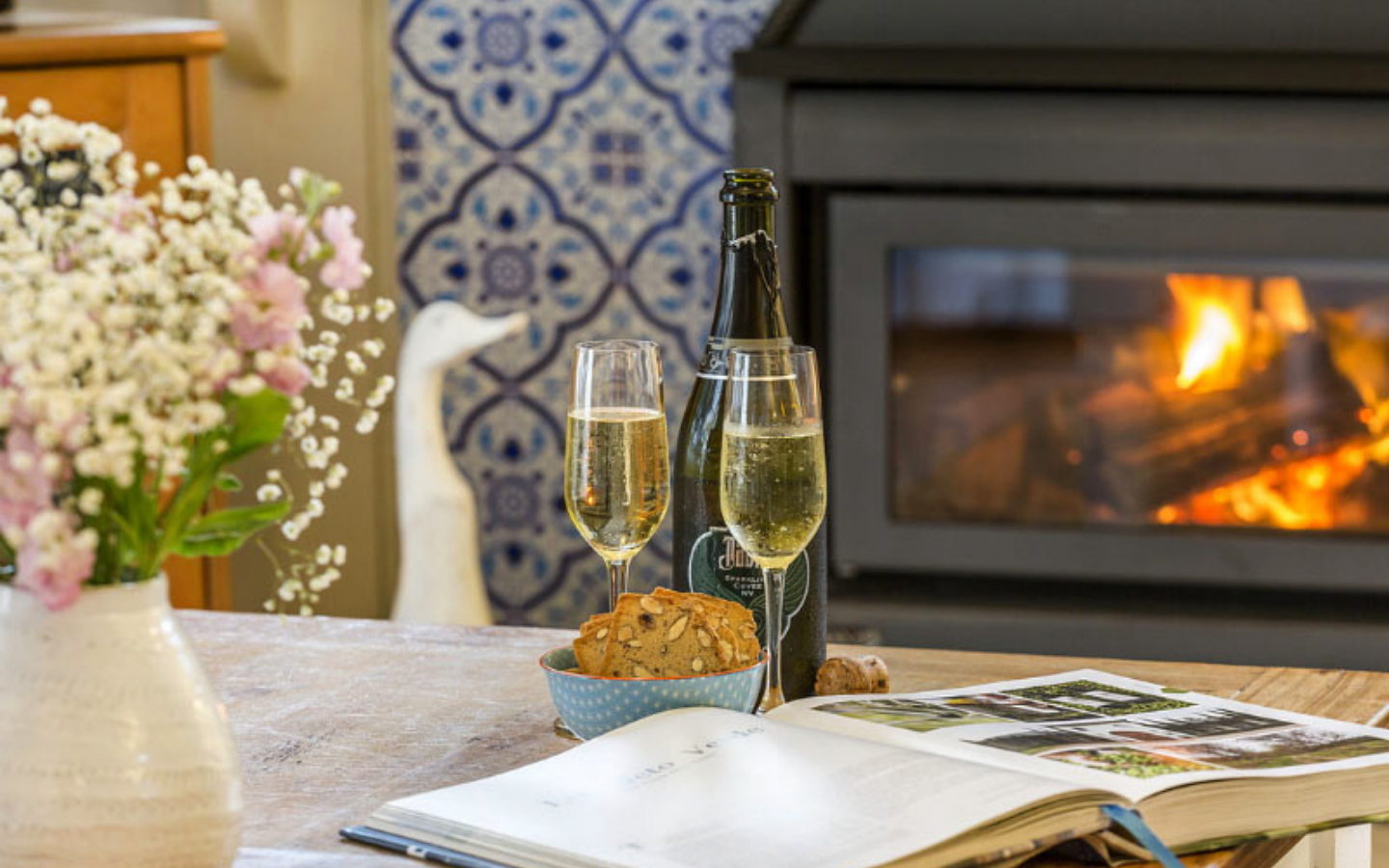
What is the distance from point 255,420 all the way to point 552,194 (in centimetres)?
191

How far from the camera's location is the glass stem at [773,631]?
1.05 m

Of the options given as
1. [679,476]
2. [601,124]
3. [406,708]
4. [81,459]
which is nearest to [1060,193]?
[601,124]

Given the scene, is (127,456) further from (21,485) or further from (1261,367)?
(1261,367)

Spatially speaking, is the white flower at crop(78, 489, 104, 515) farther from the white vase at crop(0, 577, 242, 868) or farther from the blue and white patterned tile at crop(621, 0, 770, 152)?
the blue and white patterned tile at crop(621, 0, 770, 152)

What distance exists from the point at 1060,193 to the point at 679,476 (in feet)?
4.45

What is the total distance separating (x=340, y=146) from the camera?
2625 millimetres

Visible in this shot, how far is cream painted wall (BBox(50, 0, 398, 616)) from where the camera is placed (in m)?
2.52

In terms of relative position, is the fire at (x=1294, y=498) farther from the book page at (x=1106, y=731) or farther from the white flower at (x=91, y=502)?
the white flower at (x=91, y=502)

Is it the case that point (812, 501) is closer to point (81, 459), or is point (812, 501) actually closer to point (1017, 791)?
point (1017, 791)

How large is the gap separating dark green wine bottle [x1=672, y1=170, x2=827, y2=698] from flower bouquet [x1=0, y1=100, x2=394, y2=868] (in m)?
0.37

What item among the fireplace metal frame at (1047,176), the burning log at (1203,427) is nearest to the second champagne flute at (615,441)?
the fireplace metal frame at (1047,176)

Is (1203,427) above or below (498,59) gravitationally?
below

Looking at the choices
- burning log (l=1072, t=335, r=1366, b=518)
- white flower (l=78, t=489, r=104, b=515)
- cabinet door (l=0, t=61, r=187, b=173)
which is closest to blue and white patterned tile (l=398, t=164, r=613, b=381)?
cabinet door (l=0, t=61, r=187, b=173)

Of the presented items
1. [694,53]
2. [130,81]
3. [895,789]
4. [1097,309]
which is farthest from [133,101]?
[895,789]
